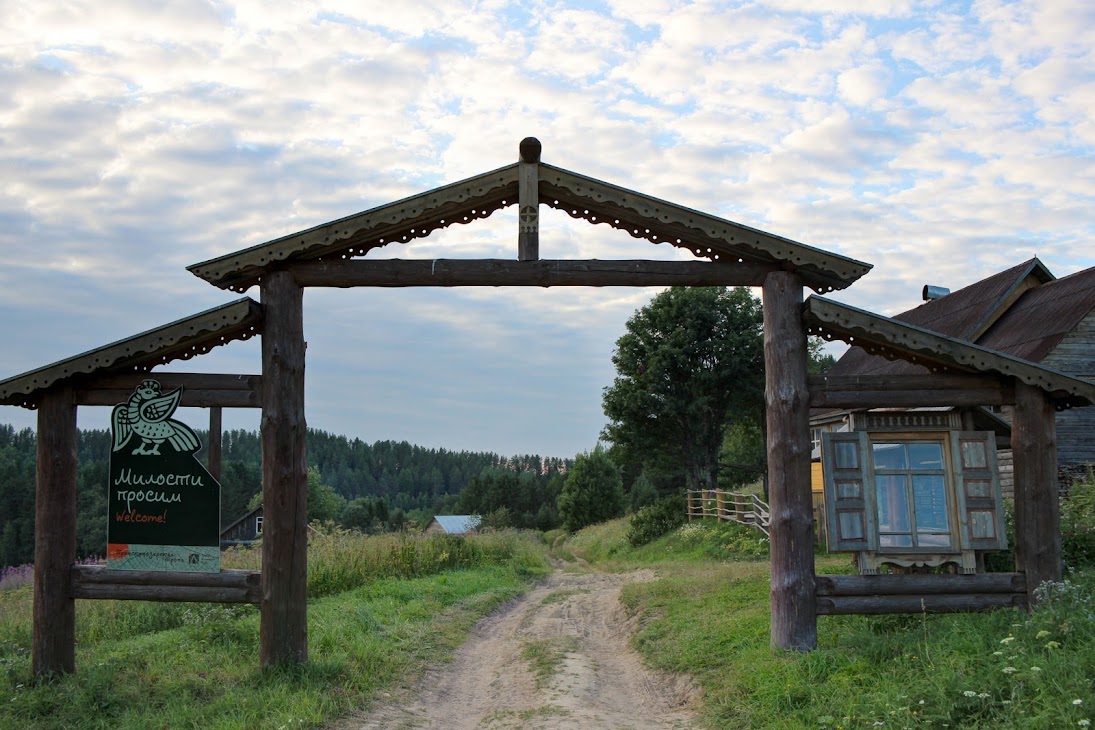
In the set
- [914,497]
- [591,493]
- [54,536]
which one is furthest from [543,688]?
[591,493]

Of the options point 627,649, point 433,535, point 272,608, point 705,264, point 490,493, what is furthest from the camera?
point 490,493

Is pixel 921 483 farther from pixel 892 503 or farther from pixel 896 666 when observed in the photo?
pixel 896 666

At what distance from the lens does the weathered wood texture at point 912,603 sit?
9672mm

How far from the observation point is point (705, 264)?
33.0 ft

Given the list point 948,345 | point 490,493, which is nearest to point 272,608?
point 948,345

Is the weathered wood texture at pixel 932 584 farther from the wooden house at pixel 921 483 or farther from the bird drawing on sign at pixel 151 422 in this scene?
the bird drawing on sign at pixel 151 422

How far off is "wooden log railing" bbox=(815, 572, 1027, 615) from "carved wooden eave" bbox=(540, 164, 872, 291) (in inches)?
132

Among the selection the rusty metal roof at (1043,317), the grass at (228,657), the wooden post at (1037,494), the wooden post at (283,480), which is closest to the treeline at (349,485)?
the grass at (228,657)

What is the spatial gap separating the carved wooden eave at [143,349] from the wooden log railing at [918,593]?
7020 millimetres

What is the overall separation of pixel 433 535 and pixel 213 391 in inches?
465

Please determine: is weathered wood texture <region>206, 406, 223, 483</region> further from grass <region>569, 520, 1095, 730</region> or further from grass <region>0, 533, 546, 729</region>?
grass <region>569, 520, 1095, 730</region>

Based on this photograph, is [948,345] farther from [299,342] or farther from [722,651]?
[299,342]

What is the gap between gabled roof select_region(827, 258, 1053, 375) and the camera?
23.1 m

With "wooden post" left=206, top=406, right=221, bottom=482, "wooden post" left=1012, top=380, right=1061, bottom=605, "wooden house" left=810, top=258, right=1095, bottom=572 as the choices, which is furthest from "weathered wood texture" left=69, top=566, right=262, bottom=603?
"wooden post" left=1012, top=380, right=1061, bottom=605
